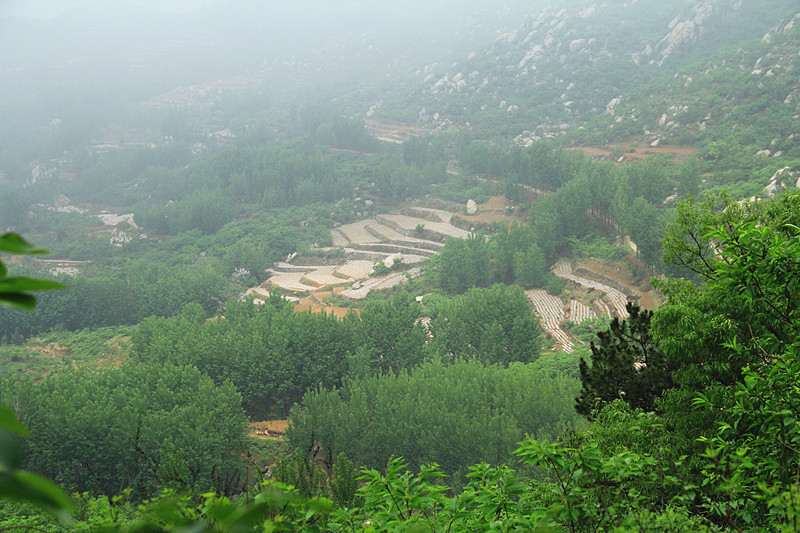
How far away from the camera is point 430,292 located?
1619 inches

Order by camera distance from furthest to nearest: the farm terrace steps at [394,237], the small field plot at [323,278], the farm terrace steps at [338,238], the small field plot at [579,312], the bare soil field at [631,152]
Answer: the farm terrace steps at [338,238]
the farm terrace steps at [394,237]
the small field plot at [323,278]
the bare soil field at [631,152]
the small field plot at [579,312]

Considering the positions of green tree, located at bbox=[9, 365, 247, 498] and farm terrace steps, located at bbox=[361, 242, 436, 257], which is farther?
farm terrace steps, located at bbox=[361, 242, 436, 257]

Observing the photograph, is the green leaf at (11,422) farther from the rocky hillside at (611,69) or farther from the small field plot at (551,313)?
the rocky hillside at (611,69)

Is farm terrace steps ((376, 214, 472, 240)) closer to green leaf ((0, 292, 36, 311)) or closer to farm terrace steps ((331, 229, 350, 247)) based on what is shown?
farm terrace steps ((331, 229, 350, 247))

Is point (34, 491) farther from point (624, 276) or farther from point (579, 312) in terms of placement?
point (624, 276)

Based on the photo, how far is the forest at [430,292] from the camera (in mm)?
4738

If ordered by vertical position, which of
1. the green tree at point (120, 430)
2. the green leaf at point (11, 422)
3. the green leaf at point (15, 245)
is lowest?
the green tree at point (120, 430)

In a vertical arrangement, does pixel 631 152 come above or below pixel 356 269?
above

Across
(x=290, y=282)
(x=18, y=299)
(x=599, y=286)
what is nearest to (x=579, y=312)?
(x=599, y=286)

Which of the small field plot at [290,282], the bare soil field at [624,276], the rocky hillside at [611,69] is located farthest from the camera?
the rocky hillside at [611,69]

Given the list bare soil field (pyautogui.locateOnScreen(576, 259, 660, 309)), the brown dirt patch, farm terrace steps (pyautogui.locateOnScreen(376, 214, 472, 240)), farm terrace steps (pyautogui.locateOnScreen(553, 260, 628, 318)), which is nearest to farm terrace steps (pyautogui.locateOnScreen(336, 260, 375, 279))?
farm terrace steps (pyautogui.locateOnScreen(376, 214, 472, 240))

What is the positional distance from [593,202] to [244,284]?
30.8 metres

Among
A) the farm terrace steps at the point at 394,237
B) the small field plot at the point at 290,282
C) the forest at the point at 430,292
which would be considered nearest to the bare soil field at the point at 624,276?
the forest at the point at 430,292

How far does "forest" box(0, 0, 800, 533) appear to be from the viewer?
4.74 metres
